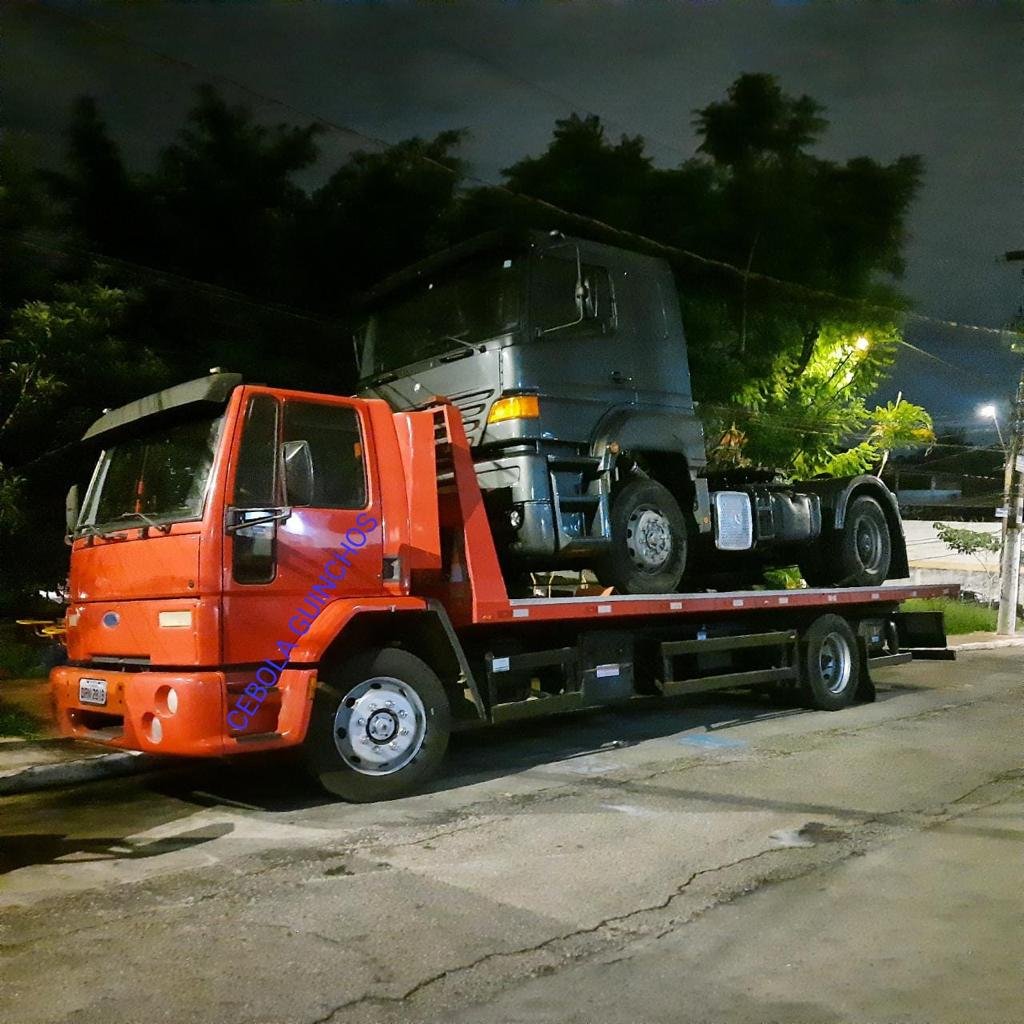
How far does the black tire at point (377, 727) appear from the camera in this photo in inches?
234

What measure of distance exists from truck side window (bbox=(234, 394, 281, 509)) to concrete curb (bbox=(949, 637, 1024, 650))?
16.0 metres

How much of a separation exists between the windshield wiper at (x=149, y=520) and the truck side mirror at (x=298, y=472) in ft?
2.32

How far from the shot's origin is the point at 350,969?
366cm

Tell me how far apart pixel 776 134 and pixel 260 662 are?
43.8ft

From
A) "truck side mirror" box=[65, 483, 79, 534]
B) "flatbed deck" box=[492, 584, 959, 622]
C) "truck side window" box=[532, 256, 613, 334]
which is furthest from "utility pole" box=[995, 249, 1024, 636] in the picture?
"truck side mirror" box=[65, 483, 79, 534]

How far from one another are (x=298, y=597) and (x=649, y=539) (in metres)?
3.17

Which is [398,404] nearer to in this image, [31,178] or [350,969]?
[31,178]

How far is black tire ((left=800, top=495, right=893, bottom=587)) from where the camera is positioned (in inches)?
408

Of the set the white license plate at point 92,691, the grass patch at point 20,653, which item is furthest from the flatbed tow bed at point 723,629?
the grass patch at point 20,653

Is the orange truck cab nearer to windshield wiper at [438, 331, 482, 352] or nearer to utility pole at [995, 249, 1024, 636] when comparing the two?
windshield wiper at [438, 331, 482, 352]

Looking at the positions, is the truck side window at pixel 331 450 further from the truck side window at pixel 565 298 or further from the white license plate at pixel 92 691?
the truck side window at pixel 565 298

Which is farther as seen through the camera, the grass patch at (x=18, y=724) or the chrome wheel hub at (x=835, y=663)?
the chrome wheel hub at (x=835, y=663)

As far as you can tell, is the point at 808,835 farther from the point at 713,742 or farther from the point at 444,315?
the point at 444,315

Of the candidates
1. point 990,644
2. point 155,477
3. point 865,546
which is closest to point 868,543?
point 865,546
